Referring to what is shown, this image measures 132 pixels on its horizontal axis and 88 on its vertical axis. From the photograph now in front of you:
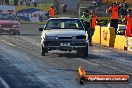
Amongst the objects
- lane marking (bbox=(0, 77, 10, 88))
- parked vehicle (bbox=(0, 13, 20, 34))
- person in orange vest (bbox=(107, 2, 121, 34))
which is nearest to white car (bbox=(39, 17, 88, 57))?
lane marking (bbox=(0, 77, 10, 88))

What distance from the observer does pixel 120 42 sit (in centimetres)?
2373

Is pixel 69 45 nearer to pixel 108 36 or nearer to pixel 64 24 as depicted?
pixel 64 24

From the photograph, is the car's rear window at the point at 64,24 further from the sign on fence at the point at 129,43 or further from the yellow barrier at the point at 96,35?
the yellow barrier at the point at 96,35

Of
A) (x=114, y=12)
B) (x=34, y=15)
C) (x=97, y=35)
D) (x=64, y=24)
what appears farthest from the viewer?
(x=34, y=15)

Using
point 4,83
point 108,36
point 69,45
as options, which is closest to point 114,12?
point 108,36

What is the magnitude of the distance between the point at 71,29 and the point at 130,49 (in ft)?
14.1

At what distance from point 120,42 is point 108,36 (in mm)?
2094

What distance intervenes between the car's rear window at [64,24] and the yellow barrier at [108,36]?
621cm

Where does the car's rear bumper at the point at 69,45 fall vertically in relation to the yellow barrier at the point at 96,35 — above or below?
above

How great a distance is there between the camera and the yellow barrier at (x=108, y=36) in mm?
25469

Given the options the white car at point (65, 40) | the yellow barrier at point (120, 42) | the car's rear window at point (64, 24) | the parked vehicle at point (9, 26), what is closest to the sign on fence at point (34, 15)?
the parked vehicle at point (9, 26)

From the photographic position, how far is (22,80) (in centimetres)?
1201

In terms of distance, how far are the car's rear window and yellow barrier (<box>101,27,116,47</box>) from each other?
6210mm

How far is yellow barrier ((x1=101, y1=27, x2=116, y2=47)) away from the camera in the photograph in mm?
25469
